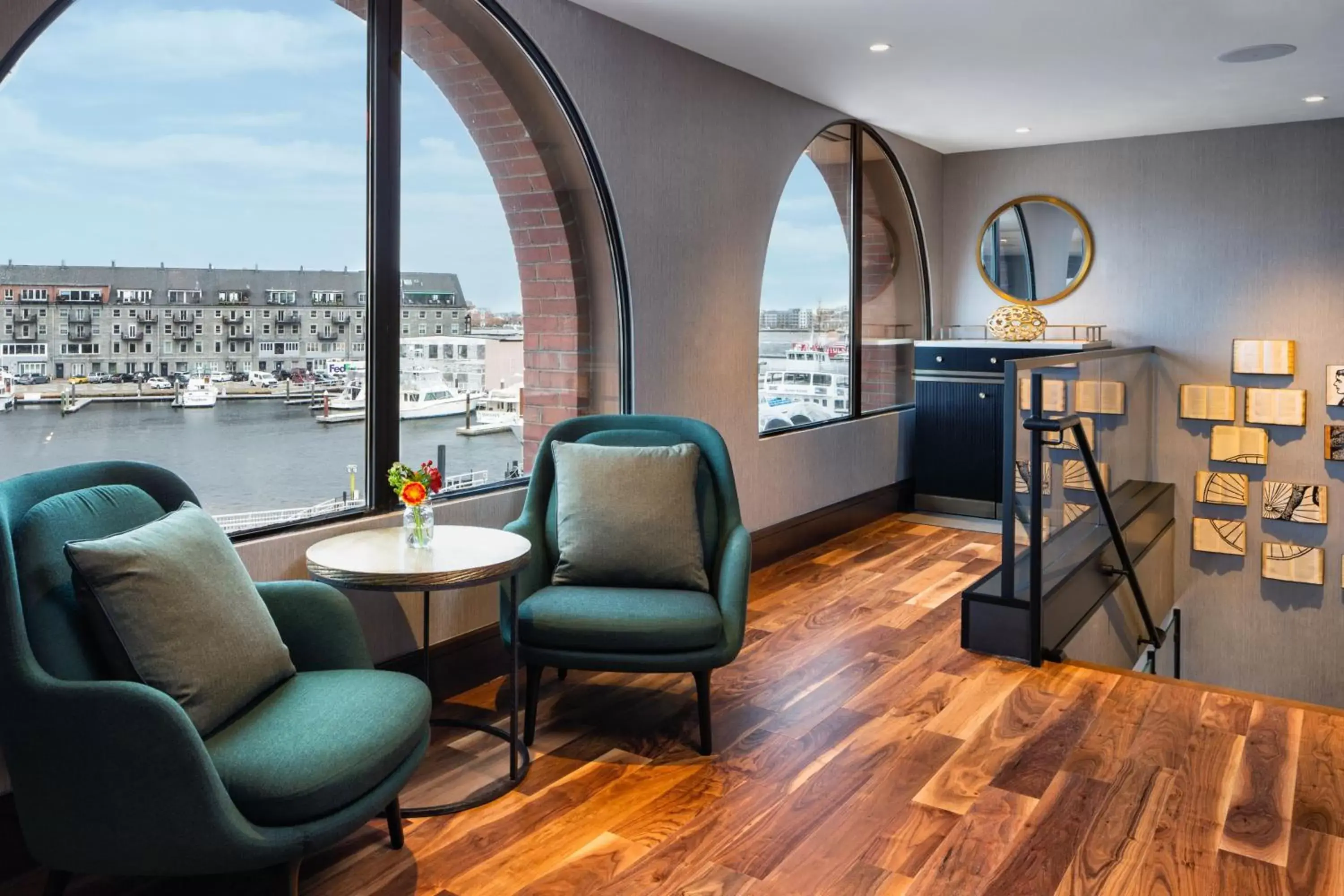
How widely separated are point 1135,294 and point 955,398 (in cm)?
132

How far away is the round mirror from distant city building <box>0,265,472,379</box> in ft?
15.3

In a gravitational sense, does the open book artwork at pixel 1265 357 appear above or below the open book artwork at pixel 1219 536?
above

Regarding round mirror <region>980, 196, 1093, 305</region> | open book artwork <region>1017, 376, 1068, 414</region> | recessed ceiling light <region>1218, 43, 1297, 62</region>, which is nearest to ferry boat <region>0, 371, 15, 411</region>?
open book artwork <region>1017, 376, 1068, 414</region>

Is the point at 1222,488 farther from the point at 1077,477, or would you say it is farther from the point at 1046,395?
the point at 1046,395

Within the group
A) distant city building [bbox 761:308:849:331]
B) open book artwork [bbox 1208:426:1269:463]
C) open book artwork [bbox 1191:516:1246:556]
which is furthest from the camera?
open book artwork [bbox 1191:516:1246:556]

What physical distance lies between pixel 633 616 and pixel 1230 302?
4940mm

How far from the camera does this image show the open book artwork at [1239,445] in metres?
6.03

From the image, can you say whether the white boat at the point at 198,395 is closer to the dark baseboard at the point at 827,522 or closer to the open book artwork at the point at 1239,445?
the dark baseboard at the point at 827,522

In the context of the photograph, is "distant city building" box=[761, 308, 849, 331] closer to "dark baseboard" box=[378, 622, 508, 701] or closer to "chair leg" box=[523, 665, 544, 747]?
"dark baseboard" box=[378, 622, 508, 701]

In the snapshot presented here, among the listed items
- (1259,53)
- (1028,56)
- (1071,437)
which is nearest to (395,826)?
(1071,437)

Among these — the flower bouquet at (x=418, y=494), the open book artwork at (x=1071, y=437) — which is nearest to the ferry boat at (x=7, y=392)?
the flower bouquet at (x=418, y=494)

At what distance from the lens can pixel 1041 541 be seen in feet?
12.6

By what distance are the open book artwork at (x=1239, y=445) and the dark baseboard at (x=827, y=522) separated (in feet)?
5.95

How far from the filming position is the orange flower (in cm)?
270
